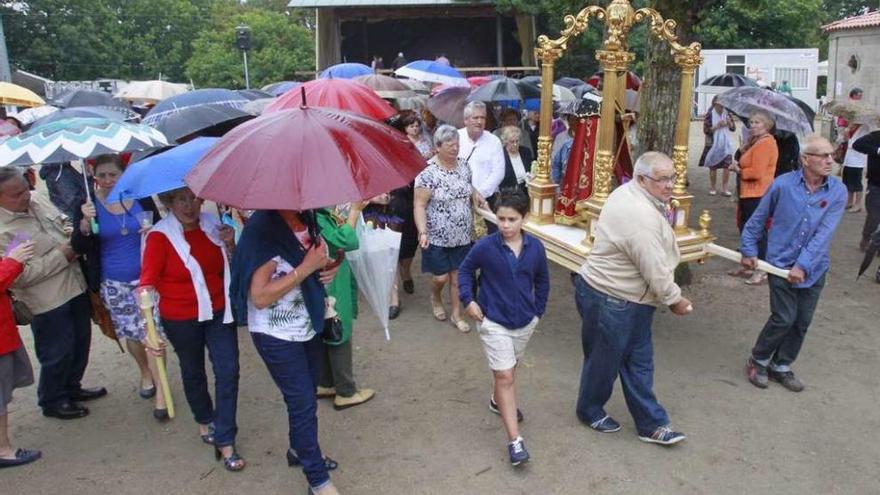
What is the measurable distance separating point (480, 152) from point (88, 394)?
136 inches

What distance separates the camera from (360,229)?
4434 mm

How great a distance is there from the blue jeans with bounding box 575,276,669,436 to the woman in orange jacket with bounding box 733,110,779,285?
292cm

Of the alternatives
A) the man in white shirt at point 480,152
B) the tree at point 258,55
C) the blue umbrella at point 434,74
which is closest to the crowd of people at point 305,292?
the man in white shirt at point 480,152

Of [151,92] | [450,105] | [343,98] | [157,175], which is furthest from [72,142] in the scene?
[151,92]

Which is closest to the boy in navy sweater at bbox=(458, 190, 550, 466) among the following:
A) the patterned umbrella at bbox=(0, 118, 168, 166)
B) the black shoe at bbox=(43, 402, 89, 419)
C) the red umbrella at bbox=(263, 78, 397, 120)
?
the patterned umbrella at bbox=(0, 118, 168, 166)

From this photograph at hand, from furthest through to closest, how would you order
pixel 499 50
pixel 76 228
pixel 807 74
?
pixel 807 74 < pixel 499 50 < pixel 76 228

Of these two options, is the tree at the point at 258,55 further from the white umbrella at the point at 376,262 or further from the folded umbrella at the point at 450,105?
the white umbrella at the point at 376,262

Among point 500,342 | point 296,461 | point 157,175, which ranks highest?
point 157,175

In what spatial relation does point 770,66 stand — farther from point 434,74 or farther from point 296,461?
point 296,461

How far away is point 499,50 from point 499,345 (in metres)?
20.1

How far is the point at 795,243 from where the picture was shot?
4.20 m

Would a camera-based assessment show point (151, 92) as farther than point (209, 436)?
Yes

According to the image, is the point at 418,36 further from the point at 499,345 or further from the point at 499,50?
the point at 499,345

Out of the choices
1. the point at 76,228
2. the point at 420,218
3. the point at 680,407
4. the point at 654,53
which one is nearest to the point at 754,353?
the point at 680,407
